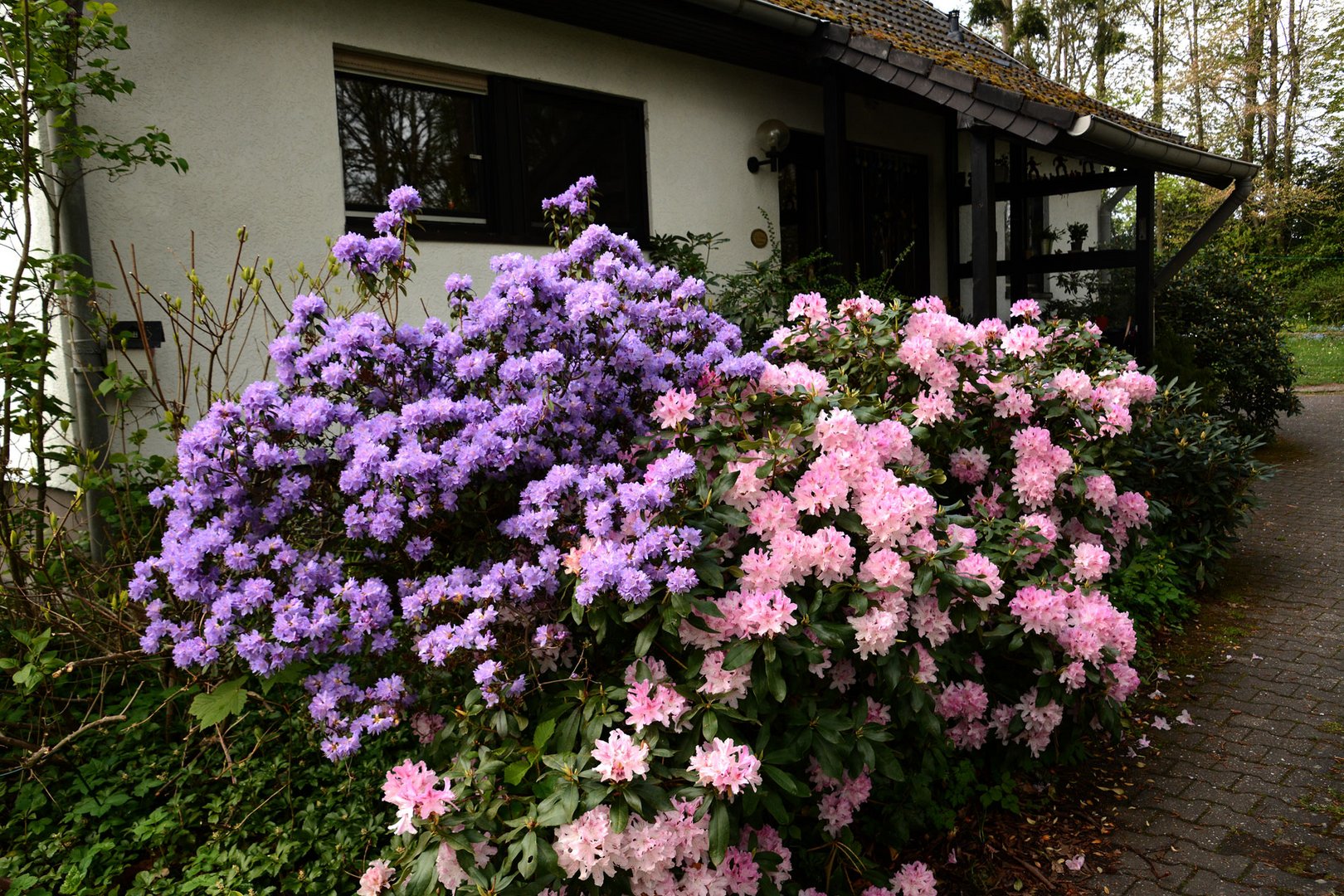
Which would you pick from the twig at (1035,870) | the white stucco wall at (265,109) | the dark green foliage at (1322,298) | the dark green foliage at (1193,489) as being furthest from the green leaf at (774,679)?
the dark green foliage at (1322,298)

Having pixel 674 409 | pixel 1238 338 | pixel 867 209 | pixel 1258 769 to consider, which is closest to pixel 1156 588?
pixel 1258 769

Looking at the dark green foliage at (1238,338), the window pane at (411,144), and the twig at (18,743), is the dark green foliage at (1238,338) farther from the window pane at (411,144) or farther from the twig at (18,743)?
the twig at (18,743)

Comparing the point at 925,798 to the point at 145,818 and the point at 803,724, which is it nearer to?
the point at 803,724

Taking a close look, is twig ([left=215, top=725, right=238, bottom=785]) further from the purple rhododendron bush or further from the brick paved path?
the brick paved path

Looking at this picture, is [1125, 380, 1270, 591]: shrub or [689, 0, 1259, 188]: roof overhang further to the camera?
[689, 0, 1259, 188]: roof overhang

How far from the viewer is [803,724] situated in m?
2.29

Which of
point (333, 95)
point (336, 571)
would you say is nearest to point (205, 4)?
point (333, 95)

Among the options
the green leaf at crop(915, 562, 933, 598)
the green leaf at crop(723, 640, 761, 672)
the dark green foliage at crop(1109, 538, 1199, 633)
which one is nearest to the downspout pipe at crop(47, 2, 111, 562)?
the green leaf at crop(723, 640, 761, 672)

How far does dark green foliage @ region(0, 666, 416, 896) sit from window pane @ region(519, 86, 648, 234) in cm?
388

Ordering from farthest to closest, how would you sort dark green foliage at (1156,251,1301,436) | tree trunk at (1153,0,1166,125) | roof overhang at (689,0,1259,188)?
1. tree trunk at (1153,0,1166,125)
2. dark green foliage at (1156,251,1301,436)
3. roof overhang at (689,0,1259,188)

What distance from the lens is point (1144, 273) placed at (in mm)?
8805

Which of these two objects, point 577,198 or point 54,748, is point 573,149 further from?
point 54,748

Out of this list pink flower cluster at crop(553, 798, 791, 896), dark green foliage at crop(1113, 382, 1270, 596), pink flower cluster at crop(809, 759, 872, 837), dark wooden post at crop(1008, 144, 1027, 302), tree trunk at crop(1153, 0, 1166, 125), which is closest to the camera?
pink flower cluster at crop(553, 798, 791, 896)

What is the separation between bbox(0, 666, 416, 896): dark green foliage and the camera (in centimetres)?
262
